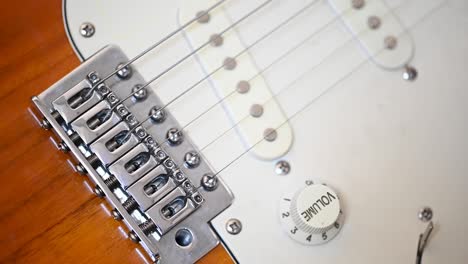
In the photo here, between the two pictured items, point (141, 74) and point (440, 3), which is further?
point (440, 3)

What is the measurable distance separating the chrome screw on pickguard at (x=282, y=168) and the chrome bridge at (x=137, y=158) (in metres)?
0.08

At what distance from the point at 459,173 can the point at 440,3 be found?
0.87 ft

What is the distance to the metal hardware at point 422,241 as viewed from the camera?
92cm

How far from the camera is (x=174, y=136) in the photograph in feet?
2.83

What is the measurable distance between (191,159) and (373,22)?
349 millimetres

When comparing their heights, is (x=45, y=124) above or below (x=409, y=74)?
above

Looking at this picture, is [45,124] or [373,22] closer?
[45,124]

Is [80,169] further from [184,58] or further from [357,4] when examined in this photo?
[357,4]

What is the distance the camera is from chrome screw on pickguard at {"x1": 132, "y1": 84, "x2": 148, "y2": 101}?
872 mm

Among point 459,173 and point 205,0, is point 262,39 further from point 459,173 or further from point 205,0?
point 459,173

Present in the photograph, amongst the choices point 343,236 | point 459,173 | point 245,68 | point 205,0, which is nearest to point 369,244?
point 343,236

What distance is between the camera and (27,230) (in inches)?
32.5

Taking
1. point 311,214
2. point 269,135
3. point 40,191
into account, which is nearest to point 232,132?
point 269,135

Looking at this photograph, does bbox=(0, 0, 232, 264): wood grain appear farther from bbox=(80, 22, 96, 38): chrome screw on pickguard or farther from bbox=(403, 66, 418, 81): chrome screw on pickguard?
bbox=(403, 66, 418, 81): chrome screw on pickguard
